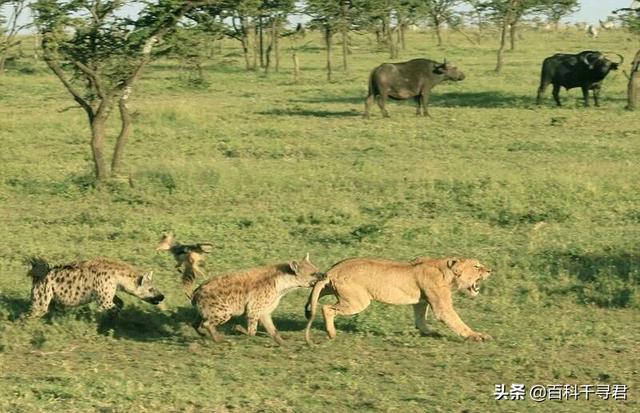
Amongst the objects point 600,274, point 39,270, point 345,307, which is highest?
point 39,270

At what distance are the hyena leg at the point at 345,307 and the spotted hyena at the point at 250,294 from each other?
21cm

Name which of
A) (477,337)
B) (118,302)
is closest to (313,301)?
(477,337)

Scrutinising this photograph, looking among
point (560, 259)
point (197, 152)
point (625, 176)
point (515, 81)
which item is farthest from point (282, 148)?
point (515, 81)

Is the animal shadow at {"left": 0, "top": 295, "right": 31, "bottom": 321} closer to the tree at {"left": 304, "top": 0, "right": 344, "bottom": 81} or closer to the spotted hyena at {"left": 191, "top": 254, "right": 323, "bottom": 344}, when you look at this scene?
the spotted hyena at {"left": 191, "top": 254, "right": 323, "bottom": 344}

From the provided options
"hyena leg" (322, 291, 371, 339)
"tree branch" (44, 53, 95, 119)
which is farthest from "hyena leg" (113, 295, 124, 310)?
"tree branch" (44, 53, 95, 119)

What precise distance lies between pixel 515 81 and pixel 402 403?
859 inches

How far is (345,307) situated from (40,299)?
2.01m

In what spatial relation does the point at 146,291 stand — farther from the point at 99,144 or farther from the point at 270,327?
the point at 99,144

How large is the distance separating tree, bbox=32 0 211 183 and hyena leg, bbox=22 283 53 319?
6057mm

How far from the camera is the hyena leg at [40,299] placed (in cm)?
743

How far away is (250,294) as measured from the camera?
7086 mm

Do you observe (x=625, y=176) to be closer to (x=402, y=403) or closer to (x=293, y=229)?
(x=293, y=229)

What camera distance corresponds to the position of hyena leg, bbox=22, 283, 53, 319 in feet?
24.4

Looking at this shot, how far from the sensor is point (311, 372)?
6.52m
